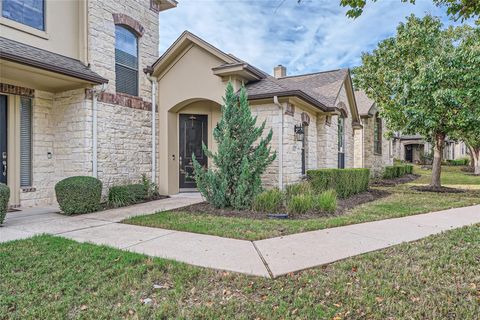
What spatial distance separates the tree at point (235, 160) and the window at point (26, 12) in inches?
200

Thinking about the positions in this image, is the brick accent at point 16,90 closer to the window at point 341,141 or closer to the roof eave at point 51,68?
the roof eave at point 51,68

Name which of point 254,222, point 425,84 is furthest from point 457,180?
point 254,222

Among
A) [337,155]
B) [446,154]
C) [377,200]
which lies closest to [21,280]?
[377,200]

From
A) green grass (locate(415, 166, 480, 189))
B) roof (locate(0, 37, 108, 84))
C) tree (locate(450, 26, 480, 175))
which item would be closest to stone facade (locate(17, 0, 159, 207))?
roof (locate(0, 37, 108, 84))

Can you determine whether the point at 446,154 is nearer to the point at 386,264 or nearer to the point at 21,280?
the point at 386,264

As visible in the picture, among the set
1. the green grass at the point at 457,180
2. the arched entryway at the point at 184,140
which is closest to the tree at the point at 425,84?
the green grass at the point at 457,180

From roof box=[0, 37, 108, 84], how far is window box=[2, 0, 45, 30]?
2.14ft

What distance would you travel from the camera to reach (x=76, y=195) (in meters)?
7.28

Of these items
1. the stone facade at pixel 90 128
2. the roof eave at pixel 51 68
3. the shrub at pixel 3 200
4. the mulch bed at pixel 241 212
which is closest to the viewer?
the shrub at pixel 3 200

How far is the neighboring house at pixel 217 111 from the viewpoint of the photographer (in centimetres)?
916

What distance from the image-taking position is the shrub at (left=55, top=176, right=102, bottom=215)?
7273mm

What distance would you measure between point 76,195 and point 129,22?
551 cm

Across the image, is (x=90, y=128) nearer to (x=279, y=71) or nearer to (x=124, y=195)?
(x=124, y=195)

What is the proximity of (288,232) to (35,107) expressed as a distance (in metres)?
7.39
